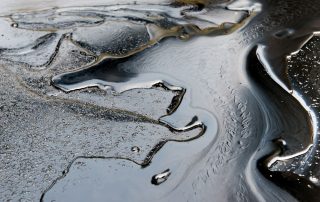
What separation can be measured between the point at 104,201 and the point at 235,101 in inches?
49.3

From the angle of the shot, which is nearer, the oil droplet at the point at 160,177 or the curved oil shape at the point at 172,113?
the oil droplet at the point at 160,177

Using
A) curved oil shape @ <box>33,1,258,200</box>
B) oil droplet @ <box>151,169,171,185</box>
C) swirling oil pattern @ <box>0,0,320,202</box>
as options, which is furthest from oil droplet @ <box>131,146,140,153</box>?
oil droplet @ <box>151,169,171,185</box>

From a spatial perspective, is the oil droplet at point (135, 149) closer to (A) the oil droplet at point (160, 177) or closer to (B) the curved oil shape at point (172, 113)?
(B) the curved oil shape at point (172, 113)

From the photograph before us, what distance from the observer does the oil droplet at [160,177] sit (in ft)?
8.63

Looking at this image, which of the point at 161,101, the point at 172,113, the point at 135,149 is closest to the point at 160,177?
the point at 135,149

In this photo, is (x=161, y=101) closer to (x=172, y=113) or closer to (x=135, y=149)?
(x=172, y=113)

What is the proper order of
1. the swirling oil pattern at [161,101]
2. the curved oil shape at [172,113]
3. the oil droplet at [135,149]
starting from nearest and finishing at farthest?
the swirling oil pattern at [161,101]
the curved oil shape at [172,113]
the oil droplet at [135,149]

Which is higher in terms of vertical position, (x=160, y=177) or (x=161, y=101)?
(x=161, y=101)

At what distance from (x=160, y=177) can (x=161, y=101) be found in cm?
75

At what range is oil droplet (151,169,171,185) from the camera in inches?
104

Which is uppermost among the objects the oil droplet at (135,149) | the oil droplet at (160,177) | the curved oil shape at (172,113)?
the curved oil shape at (172,113)

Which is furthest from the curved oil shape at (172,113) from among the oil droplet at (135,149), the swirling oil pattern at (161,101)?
the oil droplet at (135,149)

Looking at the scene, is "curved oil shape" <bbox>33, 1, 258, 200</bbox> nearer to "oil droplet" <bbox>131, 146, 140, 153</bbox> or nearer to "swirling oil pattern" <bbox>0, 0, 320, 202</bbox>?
"swirling oil pattern" <bbox>0, 0, 320, 202</bbox>

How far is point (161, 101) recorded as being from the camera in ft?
10.7
